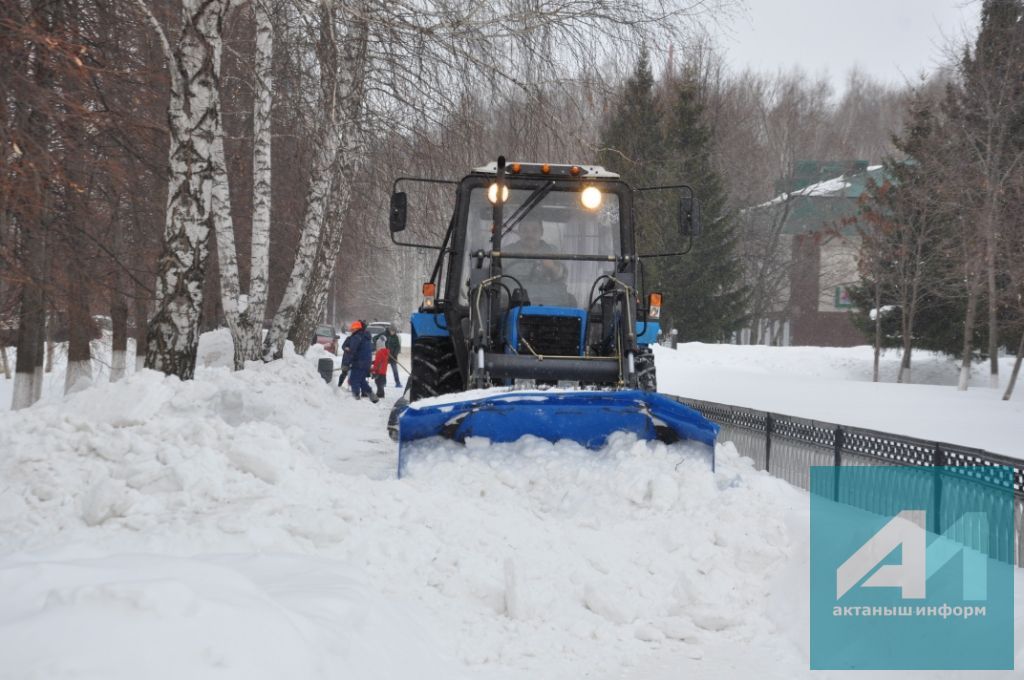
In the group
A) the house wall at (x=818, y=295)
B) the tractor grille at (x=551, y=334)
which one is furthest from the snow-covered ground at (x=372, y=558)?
the house wall at (x=818, y=295)

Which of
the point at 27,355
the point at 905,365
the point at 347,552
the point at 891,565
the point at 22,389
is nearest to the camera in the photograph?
the point at 347,552

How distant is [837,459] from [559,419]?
2.93 metres

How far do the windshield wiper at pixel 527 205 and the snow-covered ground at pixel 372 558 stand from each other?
2.57 meters

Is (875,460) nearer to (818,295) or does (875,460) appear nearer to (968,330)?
(968,330)

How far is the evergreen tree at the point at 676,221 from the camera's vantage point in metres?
35.9

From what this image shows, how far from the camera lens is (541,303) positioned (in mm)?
8430

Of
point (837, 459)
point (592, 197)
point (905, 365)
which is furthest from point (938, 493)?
point (905, 365)

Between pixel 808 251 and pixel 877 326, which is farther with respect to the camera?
pixel 808 251

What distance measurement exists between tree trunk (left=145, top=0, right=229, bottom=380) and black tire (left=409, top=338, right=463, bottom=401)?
2.20 metres

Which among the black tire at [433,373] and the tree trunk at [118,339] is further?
the tree trunk at [118,339]

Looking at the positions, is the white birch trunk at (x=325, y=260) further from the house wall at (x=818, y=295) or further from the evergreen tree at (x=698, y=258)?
the house wall at (x=818, y=295)

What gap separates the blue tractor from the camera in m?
6.95

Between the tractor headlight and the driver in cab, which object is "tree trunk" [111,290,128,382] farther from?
the tractor headlight

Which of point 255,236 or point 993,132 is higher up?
point 993,132
